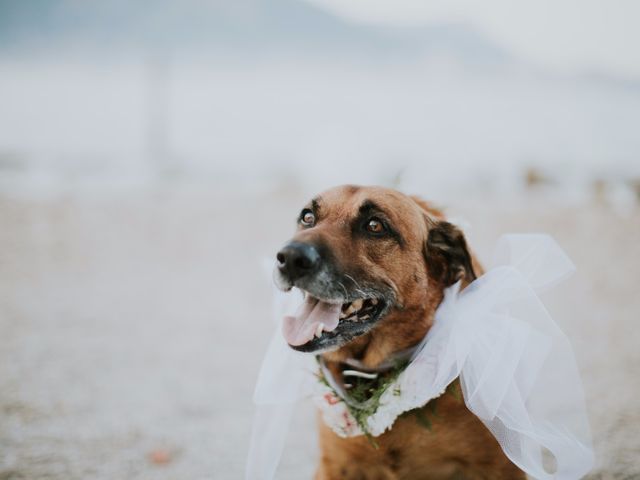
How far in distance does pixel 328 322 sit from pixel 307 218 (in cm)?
73

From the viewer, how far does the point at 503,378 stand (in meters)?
2.26

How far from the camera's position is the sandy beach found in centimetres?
376

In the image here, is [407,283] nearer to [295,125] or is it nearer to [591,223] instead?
[591,223]

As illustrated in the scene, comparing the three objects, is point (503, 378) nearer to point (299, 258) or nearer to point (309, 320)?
point (309, 320)

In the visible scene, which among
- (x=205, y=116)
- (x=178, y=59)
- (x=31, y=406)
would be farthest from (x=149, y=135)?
(x=178, y=59)

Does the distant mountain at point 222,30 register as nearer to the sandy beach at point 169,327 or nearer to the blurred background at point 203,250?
the blurred background at point 203,250

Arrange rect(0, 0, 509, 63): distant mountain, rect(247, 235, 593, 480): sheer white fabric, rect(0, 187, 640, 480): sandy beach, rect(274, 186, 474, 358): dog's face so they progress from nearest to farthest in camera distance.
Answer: rect(247, 235, 593, 480): sheer white fabric → rect(274, 186, 474, 358): dog's face → rect(0, 187, 640, 480): sandy beach → rect(0, 0, 509, 63): distant mountain

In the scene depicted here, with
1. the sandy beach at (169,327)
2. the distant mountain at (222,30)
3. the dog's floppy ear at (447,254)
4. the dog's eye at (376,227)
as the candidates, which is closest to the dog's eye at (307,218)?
the dog's eye at (376,227)

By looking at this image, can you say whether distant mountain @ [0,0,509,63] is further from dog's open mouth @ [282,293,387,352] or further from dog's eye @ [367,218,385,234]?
dog's open mouth @ [282,293,387,352]

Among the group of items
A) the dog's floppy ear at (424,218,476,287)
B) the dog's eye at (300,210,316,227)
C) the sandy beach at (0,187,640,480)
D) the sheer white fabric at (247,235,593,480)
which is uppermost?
the dog's eye at (300,210,316,227)

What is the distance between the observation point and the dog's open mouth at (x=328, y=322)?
2369 mm

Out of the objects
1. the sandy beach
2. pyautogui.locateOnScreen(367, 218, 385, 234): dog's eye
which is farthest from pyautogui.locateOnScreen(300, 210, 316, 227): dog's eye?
the sandy beach

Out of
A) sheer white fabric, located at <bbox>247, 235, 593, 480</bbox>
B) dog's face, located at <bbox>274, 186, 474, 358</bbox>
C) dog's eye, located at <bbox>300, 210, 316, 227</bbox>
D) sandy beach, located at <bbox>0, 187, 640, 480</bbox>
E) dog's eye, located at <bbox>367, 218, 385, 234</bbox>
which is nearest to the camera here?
sheer white fabric, located at <bbox>247, 235, 593, 480</bbox>

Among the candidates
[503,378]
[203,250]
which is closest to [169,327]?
[203,250]
